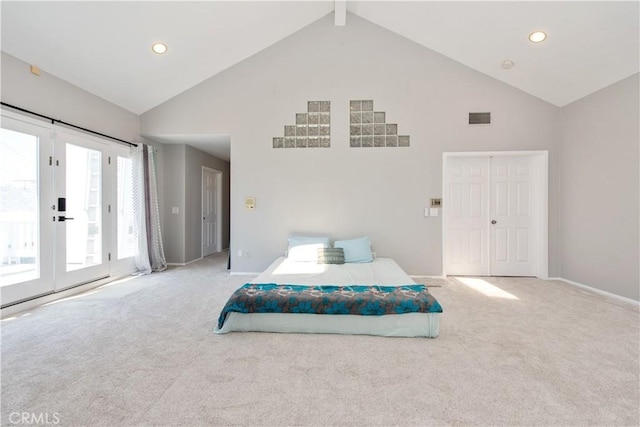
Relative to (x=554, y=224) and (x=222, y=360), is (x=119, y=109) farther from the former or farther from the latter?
(x=554, y=224)

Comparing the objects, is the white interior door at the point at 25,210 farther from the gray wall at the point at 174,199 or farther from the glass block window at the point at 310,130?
the glass block window at the point at 310,130

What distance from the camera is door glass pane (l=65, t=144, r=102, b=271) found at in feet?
12.1

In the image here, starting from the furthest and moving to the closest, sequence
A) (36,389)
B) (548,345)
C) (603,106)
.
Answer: (603,106), (548,345), (36,389)

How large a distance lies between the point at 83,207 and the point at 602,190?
7049 mm

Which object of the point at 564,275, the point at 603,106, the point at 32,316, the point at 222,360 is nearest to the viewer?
the point at 222,360

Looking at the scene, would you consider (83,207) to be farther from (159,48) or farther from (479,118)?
(479,118)

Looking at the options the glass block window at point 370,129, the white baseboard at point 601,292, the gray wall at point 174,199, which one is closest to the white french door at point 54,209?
the gray wall at point 174,199

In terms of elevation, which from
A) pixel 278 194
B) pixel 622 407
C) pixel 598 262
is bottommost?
pixel 622 407

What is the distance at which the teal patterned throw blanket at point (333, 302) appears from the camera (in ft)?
8.19

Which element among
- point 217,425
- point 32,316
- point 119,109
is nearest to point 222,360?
point 217,425

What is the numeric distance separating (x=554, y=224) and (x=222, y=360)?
5.18 m

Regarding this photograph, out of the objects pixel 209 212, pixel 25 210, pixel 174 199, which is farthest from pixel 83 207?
pixel 209 212

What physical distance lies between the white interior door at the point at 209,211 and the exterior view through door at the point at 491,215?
16.6ft

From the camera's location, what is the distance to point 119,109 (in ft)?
15.0
